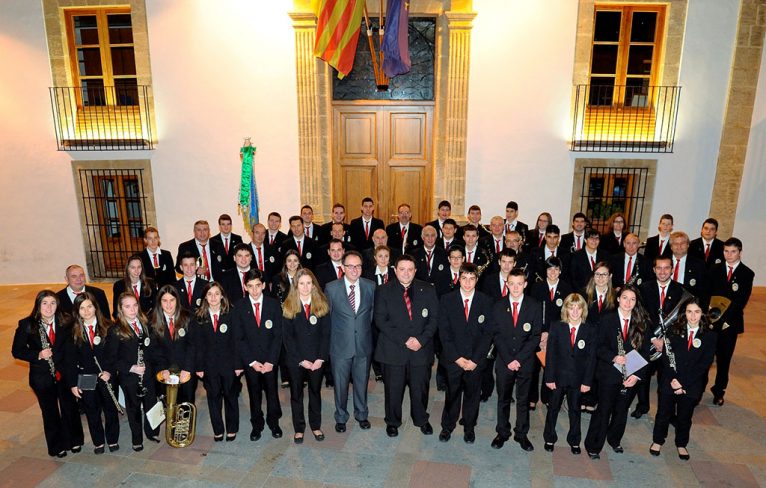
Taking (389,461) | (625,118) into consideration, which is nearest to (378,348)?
(389,461)

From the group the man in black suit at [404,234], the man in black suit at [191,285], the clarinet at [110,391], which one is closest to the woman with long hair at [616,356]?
the man in black suit at [404,234]

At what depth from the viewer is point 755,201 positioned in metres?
9.83

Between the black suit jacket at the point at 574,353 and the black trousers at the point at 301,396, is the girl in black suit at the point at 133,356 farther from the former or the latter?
the black suit jacket at the point at 574,353

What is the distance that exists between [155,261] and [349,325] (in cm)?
323

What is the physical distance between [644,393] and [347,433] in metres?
3.26

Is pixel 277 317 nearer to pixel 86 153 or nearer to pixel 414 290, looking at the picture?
pixel 414 290

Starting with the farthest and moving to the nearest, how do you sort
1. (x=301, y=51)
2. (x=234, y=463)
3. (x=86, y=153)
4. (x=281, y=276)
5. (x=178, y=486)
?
(x=86, y=153), (x=301, y=51), (x=281, y=276), (x=234, y=463), (x=178, y=486)

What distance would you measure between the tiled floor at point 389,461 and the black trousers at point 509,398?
0.67ft

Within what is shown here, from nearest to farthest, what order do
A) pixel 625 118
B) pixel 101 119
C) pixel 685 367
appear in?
pixel 685 367 < pixel 625 118 < pixel 101 119

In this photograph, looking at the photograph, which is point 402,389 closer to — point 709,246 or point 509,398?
point 509,398

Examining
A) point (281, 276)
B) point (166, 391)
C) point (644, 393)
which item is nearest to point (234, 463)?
point (166, 391)

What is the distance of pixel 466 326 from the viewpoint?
15.9ft

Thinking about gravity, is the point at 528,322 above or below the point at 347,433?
above

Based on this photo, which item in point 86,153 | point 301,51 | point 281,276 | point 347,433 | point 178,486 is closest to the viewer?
point 178,486
